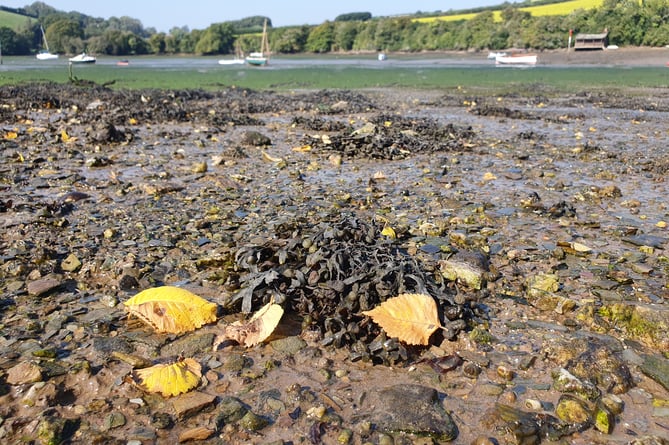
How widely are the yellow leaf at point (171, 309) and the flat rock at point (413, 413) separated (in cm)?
126

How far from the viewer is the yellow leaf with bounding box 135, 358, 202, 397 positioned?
2.42 m

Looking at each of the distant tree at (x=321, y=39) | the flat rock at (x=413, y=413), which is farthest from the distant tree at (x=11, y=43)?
the flat rock at (x=413, y=413)

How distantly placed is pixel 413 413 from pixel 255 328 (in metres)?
1.09

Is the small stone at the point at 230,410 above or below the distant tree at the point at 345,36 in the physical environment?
below

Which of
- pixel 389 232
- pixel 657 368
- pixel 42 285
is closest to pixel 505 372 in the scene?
pixel 657 368

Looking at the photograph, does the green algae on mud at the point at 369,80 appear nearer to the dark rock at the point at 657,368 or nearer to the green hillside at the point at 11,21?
the dark rock at the point at 657,368

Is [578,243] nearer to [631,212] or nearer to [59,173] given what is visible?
[631,212]

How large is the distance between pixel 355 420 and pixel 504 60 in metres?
67.5

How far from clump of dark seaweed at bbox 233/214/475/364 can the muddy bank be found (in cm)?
2

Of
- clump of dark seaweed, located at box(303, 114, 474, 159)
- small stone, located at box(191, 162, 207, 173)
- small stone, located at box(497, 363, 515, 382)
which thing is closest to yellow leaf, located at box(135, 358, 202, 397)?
small stone, located at box(497, 363, 515, 382)

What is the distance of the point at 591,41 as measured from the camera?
237ft

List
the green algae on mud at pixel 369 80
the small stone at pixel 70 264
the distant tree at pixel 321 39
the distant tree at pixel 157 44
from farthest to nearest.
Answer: the distant tree at pixel 157 44 → the distant tree at pixel 321 39 → the green algae on mud at pixel 369 80 → the small stone at pixel 70 264

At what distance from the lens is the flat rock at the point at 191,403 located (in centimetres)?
229

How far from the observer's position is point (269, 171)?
7.25 meters
